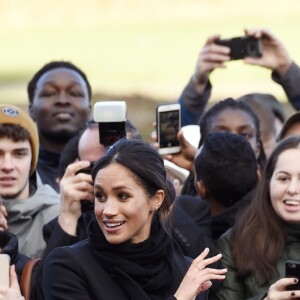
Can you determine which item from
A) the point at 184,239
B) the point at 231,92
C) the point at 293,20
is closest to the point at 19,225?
the point at 184,239

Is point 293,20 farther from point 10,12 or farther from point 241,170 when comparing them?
point 241,170

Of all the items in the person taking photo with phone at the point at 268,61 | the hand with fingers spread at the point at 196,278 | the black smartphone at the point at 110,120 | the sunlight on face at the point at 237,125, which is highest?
the person taking photo with phone at the point at 268,61

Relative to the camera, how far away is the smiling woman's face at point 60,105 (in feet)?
26.0

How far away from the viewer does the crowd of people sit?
17.5 feet

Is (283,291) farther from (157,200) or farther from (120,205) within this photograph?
(120,205)

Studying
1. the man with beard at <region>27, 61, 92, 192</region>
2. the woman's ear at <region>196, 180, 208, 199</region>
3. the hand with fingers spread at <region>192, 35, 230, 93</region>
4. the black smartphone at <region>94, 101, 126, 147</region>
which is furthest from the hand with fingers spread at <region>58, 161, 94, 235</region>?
the man with beard at <region>27, 61, 92, 192</region>

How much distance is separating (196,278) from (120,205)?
0.35 m

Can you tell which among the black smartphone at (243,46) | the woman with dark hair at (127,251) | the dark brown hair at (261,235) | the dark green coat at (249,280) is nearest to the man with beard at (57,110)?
the black smartphone at (243,46)

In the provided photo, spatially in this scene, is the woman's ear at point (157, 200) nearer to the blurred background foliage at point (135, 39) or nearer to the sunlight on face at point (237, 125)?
the sunlight on face at point (237, 125)

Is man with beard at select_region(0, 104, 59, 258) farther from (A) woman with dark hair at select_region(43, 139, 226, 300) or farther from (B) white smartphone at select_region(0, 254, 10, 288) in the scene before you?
(A) woman with dark hair at select_region(43, 139, 226, 300)

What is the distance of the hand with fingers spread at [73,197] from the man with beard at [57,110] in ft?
5.81

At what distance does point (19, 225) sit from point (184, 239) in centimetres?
90

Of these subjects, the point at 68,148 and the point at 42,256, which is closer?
the point at 42,256

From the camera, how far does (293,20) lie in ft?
76.3
